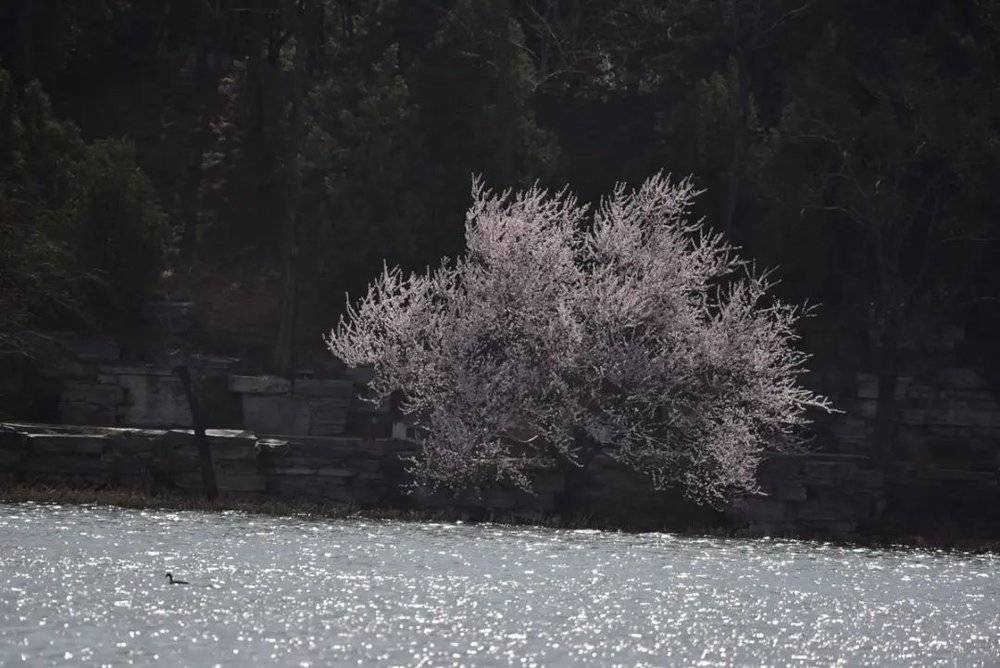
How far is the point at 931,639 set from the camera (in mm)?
27250

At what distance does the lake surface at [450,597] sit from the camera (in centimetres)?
2441

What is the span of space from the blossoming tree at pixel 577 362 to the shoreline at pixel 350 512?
98cm

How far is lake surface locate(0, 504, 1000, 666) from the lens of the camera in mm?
24406

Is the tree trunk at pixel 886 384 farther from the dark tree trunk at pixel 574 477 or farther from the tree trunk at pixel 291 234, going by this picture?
the tree trunk at pixel 291 234

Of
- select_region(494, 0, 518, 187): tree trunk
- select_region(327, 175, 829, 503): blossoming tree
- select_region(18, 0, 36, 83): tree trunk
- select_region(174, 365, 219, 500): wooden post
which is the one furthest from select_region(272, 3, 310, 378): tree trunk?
select_region(18, 0, 36, 83): tree trunk

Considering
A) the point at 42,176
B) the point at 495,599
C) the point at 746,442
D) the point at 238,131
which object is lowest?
the point at 495,599

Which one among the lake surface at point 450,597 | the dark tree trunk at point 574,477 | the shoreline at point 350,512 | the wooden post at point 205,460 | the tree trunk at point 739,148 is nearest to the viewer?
the lake surface at point 450,597

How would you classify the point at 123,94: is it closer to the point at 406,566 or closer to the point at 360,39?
the point at 360,39

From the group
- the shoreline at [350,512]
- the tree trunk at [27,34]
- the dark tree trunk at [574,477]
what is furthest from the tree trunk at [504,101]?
the tree trunk at [27,34]

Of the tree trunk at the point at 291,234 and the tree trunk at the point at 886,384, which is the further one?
the tree trunk at the point at 291,234

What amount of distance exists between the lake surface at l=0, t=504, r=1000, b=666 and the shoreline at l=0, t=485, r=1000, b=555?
973mm

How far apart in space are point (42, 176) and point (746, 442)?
2188 centimetres

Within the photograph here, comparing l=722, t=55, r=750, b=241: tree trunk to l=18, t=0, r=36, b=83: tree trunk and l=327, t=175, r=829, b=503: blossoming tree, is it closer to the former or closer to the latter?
l=327, t=175, r=829, b=503: blossoming tree

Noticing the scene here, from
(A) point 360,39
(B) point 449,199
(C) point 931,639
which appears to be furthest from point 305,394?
(C) point 931,639
